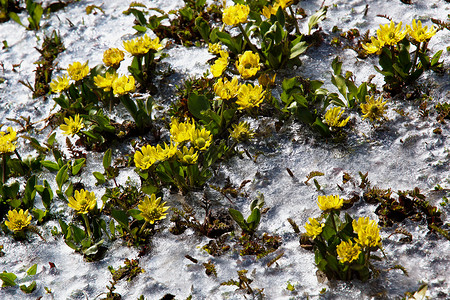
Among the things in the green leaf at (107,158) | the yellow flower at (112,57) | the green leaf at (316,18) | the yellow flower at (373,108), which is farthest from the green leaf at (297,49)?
the green leaf at (107,158)

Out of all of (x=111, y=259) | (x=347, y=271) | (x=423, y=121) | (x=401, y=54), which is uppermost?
(x=401, y=54)

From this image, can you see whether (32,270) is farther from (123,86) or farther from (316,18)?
(316,18)

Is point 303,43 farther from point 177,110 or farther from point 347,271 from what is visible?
point 347,271

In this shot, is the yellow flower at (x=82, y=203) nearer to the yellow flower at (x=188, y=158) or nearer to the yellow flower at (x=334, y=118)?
the yellow flower at (x=188, y=158)

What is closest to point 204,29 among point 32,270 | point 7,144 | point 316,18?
point 316,18

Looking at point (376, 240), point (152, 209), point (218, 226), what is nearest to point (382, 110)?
point (376, 240)

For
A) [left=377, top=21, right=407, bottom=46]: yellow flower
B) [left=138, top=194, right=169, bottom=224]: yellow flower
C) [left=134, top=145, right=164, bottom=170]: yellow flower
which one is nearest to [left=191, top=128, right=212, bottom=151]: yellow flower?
[left=134, top=145, right=164, bottom=170]: yellow flower

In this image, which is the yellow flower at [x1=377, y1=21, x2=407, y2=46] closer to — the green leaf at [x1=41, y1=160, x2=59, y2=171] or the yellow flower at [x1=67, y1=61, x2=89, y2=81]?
the yellow flower at [x1=67, y1=61, x2=89, y2=81]
